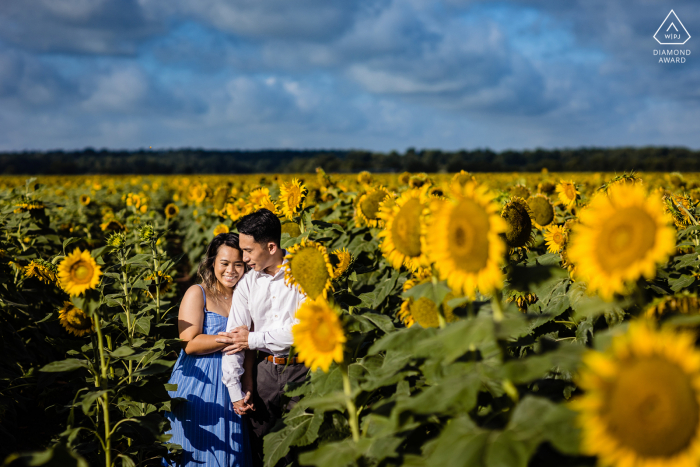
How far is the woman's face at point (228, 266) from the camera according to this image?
3939 mm

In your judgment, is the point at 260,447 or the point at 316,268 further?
the point at 260,447

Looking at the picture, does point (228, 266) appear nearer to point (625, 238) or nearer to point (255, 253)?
point (255, 253)

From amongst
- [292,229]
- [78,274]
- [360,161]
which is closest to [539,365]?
[78,274]

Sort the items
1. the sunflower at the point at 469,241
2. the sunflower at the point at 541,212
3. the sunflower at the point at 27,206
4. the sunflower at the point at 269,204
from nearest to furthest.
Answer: the sunflower at the point at 469,241 → the sunflower at the point at 541,212 → the sunflower at the point at 269,204 → the sunflower at the point at 27,206

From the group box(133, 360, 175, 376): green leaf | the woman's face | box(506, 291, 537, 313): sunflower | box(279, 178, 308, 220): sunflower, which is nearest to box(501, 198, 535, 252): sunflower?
box(506, 291, 537, 313): sunflower

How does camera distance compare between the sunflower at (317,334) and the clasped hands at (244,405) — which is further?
the clasped hands at (244,405)

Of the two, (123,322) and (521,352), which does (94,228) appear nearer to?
(123,322)

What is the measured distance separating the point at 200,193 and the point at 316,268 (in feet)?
30.7

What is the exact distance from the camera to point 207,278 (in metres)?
4.08

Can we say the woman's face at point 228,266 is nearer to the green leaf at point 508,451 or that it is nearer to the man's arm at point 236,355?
the man's arm at point 236,355

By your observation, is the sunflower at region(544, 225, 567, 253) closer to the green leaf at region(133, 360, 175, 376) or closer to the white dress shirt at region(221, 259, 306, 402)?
the white dress shirt at region(221, 259, 306, 402)

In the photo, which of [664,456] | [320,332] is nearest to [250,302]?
[320,332]

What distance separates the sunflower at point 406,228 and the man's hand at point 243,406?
2.18 metres

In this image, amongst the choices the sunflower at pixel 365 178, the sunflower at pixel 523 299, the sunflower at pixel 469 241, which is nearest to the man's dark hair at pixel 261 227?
the sunflower at pixel 523 299
